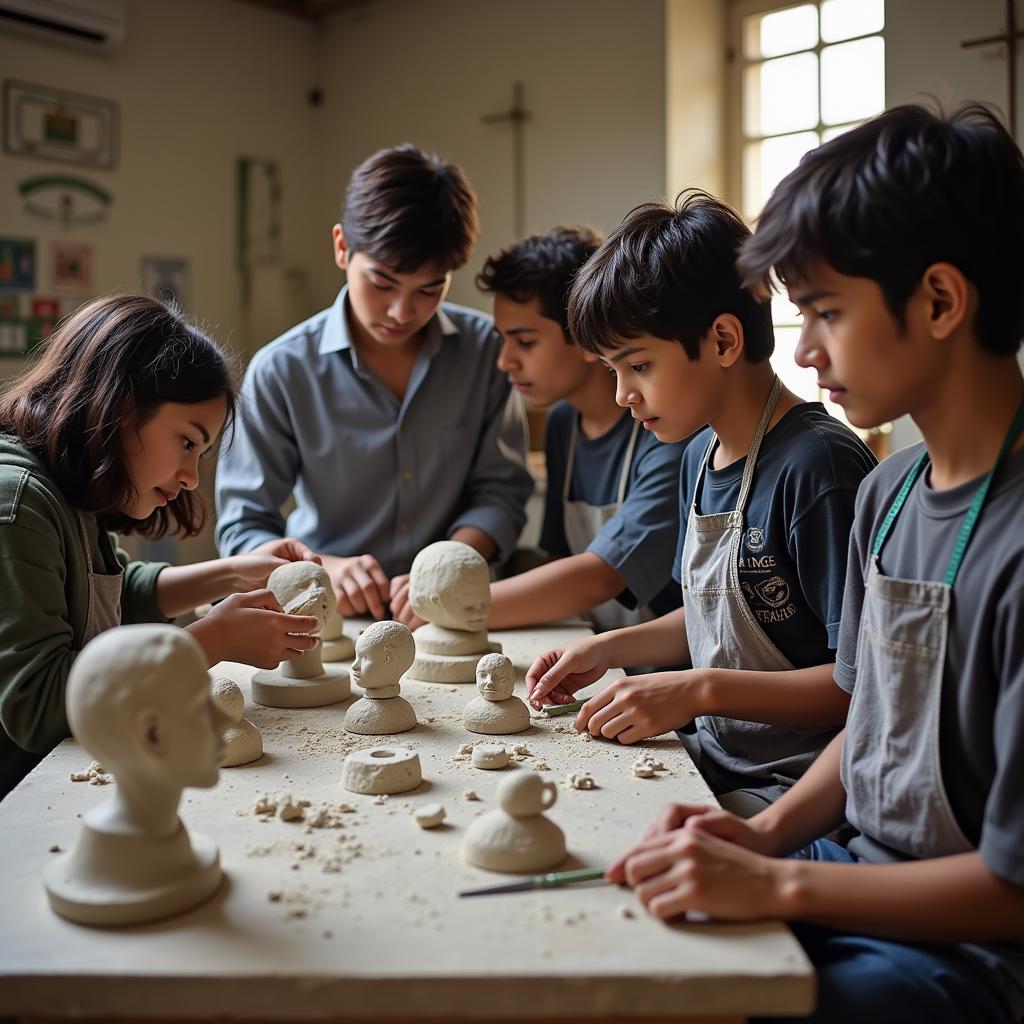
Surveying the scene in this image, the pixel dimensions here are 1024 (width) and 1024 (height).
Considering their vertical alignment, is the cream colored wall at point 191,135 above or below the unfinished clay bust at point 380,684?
above

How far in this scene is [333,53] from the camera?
5.31 metres

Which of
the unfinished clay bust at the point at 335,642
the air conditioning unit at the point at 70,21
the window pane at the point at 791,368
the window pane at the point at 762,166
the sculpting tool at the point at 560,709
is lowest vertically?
the sculpting tool at the point at 560,709

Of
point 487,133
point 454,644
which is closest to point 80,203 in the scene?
point 487,133

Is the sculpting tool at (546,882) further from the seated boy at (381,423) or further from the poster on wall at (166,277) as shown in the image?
the poster on wall at (166,277)

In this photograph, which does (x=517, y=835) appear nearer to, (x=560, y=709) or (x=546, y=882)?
(x=546, y=882)

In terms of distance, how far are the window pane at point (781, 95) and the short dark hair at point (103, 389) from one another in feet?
10.1

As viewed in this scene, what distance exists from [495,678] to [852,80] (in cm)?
324

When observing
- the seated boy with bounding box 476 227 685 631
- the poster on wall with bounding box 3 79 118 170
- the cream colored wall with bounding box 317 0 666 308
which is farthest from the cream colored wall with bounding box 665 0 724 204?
the poster on wall with bounding box 3 79 118 170

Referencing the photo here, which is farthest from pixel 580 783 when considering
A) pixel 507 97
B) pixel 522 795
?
pixel 507 97

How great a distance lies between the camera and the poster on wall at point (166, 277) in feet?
15.3

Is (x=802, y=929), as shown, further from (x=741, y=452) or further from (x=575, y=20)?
(x=575, y=20)

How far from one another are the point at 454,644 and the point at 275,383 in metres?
1.04

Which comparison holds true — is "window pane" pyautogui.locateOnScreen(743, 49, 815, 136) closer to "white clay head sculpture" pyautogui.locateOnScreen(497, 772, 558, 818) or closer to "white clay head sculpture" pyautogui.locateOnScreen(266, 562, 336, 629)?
"white clay head sculpture" pyautogui.locateOnScreen(266, 562, 336, 629)

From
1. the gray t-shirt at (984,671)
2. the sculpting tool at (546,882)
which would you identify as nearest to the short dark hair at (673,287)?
the gray t-shirt at (984,671)
